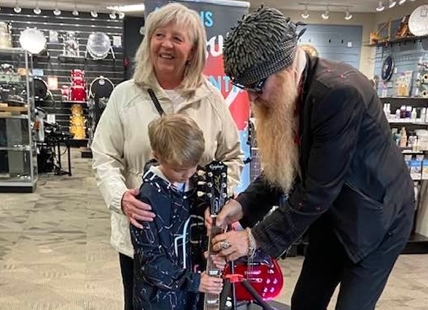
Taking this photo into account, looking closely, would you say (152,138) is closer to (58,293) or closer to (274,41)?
(274,41)

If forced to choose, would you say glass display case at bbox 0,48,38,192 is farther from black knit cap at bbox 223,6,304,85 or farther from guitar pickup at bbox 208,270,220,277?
black knit cap at bbox 223,6,304,85

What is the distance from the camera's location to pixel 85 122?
1010 cm

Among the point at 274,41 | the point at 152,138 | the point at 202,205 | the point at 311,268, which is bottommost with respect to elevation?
the point at 311,268

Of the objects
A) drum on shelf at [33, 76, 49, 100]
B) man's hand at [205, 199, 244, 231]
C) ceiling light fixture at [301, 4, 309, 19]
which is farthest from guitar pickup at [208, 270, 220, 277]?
drum on shelf at [33, 76, 49, 100]

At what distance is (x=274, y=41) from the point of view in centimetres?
109

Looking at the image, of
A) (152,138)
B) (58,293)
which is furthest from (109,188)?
(58,293)

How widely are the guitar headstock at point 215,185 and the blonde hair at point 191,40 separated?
12.6 inches

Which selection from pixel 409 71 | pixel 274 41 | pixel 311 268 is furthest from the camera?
pixel 409 71

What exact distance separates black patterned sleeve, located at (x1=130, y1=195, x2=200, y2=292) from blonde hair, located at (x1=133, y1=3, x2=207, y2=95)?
1.50 feet

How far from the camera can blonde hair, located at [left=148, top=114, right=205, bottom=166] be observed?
53.0 inches

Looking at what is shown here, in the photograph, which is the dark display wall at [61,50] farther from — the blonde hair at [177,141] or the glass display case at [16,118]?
the blonde hair at [177,141]

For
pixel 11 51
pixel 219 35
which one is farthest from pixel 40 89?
pixel 219 35

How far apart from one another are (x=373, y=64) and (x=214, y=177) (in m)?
8.86

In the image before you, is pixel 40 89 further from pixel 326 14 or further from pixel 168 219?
pixel 168 219
